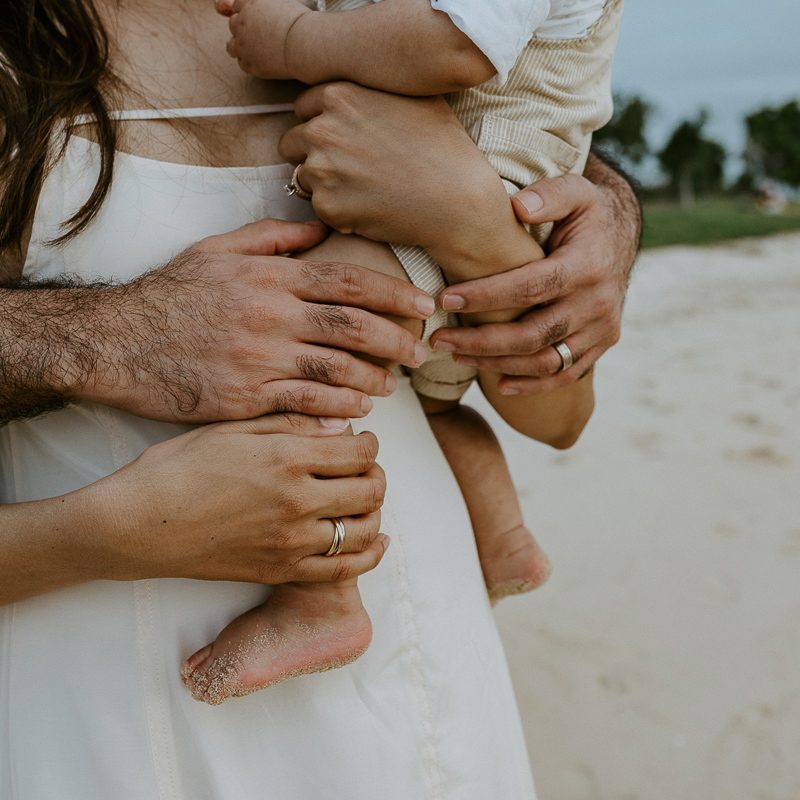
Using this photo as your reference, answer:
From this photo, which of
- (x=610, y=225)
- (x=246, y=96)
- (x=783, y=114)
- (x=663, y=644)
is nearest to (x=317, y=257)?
(x=246, y=96)

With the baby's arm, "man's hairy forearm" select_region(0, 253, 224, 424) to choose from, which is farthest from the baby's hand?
"man's hairy forearm" select_region(0, 253, 224, 424)

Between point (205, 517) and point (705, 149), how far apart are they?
146 feet

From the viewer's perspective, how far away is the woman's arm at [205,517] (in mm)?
1091

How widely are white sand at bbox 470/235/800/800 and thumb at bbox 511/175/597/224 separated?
217 centimetres

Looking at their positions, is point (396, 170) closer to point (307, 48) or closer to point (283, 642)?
point (307, 48)

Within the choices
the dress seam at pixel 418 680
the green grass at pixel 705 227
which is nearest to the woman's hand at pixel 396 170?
the dress seam at pixel 418 680

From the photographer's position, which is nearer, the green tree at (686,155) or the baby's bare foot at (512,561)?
the baby's bare foot at (512,561)

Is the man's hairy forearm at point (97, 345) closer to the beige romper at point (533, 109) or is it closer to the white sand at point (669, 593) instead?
the beige romper at point (533, 109)

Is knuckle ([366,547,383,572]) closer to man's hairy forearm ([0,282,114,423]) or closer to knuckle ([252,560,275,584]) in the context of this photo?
knuckle ([252,560,275,584])

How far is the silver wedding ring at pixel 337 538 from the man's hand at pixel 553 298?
0.36m

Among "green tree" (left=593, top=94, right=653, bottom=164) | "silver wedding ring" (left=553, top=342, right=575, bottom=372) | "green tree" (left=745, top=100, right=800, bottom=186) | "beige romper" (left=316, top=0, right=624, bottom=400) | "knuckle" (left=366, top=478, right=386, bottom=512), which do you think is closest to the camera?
"knuckle" (left=366, top=478, right=386, bottom=512)

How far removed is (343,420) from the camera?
47.9 inches

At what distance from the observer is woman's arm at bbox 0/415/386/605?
42.9 inches

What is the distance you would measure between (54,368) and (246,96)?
0.56 meters
